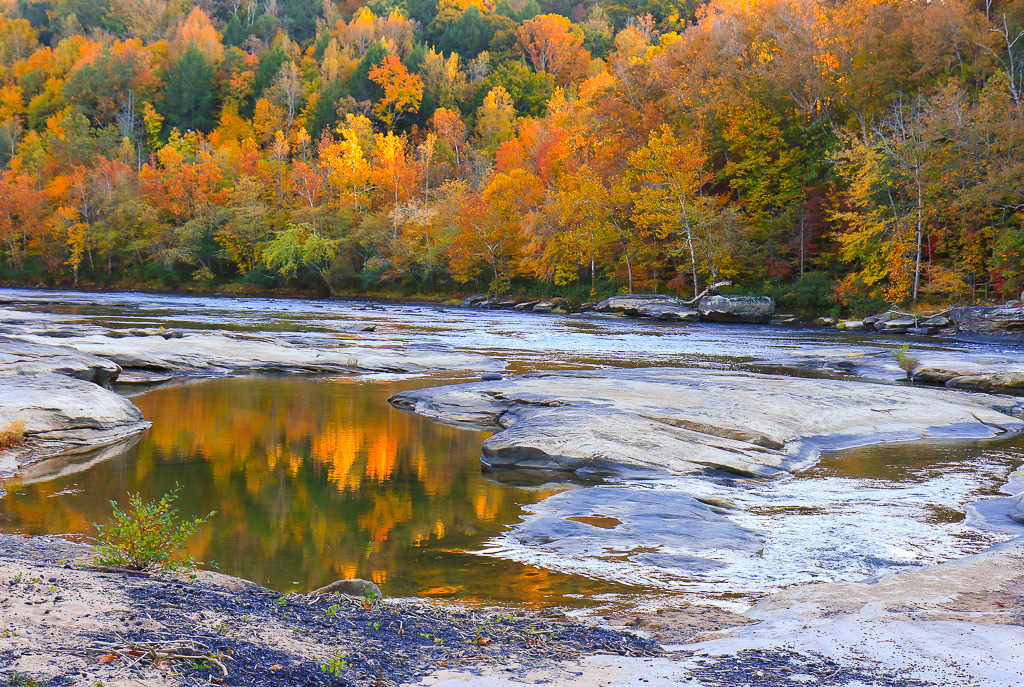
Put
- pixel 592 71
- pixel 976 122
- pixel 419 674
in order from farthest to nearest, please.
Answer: pixel 592 71
pixel 976 122
pixel 419 674

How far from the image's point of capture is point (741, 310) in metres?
37.9

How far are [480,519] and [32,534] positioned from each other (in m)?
3.61

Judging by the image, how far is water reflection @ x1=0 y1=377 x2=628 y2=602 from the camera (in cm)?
557

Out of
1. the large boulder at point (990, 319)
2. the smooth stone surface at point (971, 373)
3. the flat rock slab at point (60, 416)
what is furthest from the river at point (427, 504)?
the large boulder at point (990, 319)

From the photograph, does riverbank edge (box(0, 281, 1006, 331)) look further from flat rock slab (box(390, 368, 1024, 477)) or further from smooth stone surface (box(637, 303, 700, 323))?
flat rock slab (box(390, 368, 1024, 477))

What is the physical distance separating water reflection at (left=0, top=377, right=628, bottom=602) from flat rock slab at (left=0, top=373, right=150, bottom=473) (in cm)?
49

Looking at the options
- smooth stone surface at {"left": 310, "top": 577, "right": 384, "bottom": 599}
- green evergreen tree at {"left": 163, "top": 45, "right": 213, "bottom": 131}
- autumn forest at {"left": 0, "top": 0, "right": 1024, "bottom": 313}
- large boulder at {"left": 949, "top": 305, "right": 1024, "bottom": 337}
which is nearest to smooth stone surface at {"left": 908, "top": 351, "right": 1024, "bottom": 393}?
large boulder at {"left": 949, "top": 305, "right": 1024, "bottom": 337}

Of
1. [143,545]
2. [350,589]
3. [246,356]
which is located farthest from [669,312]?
[143,545]

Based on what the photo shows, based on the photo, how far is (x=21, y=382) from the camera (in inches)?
439

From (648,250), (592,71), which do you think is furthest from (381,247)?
(592,71)

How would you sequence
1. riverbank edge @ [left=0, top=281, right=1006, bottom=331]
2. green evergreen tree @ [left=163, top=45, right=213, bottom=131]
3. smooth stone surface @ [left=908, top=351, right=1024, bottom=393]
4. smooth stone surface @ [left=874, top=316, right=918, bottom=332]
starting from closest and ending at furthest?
smooth stone surface @ [left=908, top=351, right=1024, bottom=393] → smooth stone surface @ [left=874, top=316, right=918, bottom=332] → riverbank edge @ [left=0, top=281, right=1006, bottom=331] → green evergreen tree @ [left=163, top=45, right=213, bottom=131]

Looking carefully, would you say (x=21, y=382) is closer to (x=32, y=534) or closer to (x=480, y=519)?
(x=32, y=534)

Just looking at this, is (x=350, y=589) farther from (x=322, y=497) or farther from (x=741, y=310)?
(x=741, y=310)

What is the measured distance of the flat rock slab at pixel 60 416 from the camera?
9.12 meters
